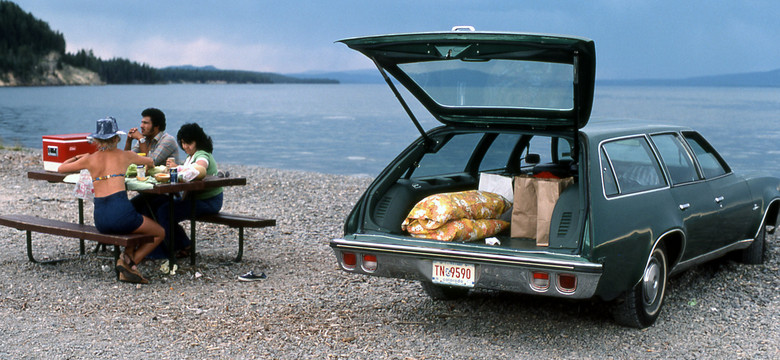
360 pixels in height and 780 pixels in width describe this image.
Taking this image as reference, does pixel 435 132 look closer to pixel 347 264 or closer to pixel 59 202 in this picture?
pixel 347 264

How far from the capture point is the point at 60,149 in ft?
25.6

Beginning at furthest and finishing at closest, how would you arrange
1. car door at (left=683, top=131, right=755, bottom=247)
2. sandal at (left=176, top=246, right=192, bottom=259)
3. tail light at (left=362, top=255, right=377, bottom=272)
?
1. sandal at (left=176, top=246, right=192, bottom=259)
2. car door at (left=683, top=131, right=755, bottom=247)
3. tail light at (left=362, top=255, right=377, bottom=272)

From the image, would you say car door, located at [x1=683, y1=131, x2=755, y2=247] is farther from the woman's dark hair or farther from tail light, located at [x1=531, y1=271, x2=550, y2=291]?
the woman's dark hair

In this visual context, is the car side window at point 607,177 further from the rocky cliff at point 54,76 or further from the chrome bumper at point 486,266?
the rocky cliff at point 54,76

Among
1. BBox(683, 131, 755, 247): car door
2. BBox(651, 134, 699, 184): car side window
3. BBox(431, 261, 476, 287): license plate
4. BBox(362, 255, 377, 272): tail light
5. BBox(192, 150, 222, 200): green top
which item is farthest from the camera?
BBox(192, 150, 222, 200): green top

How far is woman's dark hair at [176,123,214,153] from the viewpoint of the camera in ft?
24.4

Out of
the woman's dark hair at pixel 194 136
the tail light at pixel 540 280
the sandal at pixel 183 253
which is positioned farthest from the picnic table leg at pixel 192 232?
the tail light at pixel 540 280

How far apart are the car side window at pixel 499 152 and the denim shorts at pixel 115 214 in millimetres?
2909

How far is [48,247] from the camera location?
8.39 m

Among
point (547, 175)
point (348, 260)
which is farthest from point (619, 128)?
point (348, 260)

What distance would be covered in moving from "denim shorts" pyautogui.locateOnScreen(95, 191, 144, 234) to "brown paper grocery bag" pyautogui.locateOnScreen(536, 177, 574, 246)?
11.1ft

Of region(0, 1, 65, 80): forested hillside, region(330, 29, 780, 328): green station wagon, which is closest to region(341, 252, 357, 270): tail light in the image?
region(330, 29, 780, 328): green station wagon

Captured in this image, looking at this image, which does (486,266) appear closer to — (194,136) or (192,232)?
(192,232)

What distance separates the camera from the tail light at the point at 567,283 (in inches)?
188
